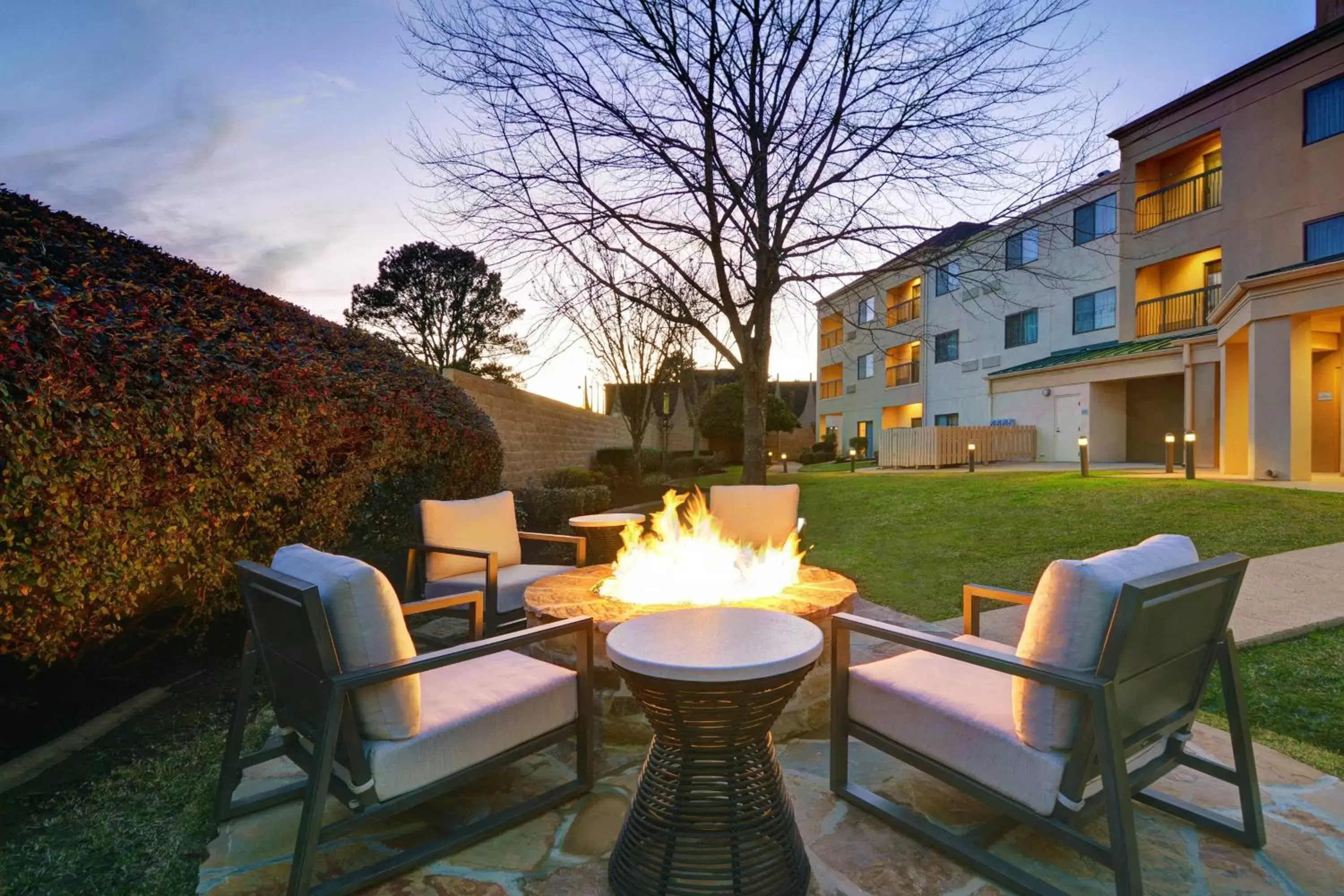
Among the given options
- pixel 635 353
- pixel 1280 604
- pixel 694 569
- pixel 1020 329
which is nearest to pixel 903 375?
pixel 1020 329

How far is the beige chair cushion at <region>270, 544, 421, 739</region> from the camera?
6.05 feet

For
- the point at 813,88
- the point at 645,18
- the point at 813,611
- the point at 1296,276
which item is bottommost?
the point at 813,611

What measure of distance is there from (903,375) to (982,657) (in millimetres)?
24907

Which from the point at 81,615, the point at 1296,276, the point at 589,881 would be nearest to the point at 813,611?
the point at 589,881

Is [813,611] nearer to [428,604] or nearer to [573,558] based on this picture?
[428,604]

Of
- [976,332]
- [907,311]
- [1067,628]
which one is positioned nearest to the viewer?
[1067,628]

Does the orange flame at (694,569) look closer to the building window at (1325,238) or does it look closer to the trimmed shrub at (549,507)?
the trimmed shrub at (549,507)

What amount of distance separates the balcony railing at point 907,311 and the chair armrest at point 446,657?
2299 centimetres

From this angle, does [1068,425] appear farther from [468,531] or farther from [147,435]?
[147,435]

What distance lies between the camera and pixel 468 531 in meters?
4.34

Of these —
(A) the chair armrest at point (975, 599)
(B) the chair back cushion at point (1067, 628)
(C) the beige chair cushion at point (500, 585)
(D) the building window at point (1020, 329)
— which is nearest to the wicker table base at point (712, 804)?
(B) the chair back cushion at point (1067, 628)

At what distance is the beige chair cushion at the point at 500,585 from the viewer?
13.1 feet

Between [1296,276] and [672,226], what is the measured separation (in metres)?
9.79

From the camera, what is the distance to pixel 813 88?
273 inches
